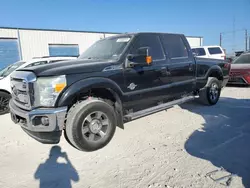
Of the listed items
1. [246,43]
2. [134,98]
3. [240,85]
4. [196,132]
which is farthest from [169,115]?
[246,43]

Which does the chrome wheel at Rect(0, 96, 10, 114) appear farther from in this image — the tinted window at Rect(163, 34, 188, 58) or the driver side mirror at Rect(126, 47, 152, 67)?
the tinted window at Rect(163, 34, 188, 58)

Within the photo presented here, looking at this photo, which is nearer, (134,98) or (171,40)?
(134,98)

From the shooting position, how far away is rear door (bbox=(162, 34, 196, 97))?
4.61 meters

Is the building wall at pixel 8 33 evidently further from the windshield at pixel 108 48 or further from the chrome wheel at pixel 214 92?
the chrome wheel at pixel 214 92

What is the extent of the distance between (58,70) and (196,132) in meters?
2.76

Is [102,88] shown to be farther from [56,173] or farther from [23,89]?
[56,173]

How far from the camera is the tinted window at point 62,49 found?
1877 centimetres

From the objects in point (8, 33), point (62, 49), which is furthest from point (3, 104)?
point (62, 49)

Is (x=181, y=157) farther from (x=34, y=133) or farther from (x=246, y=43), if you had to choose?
(x=246, y=43)

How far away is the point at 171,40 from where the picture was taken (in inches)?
192

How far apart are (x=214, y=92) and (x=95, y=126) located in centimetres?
410

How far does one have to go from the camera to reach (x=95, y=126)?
3371 mm

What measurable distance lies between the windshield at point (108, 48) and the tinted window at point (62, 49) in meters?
15.4

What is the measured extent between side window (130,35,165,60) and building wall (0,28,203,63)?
15.3 m
